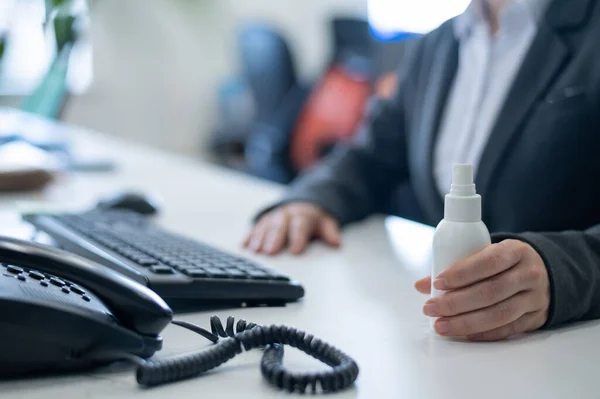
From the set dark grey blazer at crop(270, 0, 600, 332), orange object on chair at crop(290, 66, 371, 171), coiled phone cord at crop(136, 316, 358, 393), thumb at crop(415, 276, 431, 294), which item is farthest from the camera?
orange object on chair at crop(290, 66, 371, 171)

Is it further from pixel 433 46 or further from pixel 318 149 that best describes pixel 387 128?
pixel 318 149

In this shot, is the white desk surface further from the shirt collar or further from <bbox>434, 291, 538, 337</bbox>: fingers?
the shirt collar

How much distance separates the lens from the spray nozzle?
1.71 feet

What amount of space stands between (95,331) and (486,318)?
10.8 inches

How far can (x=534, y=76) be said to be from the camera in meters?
0.87

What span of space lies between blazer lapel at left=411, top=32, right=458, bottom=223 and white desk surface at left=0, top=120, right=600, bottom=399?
4.6 inches

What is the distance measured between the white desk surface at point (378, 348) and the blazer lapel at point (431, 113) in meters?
0.12

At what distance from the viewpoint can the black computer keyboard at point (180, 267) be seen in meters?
0.63

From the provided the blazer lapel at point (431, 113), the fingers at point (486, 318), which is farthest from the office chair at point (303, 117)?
the fingers at point (486, 318)

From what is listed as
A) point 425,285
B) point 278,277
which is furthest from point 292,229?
point 425,285

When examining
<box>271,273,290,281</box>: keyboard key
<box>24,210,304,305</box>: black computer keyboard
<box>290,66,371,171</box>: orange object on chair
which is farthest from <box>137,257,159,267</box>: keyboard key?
<box>290,66,371,171</box>: orange object on chair

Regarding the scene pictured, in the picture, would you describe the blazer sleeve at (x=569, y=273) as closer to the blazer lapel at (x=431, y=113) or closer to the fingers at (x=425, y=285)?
the fingers at (x=425, y=285)

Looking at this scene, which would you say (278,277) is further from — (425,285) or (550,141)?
(550,141)

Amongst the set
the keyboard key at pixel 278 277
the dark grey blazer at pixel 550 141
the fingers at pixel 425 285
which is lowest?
the fingers at pixel 425 285
